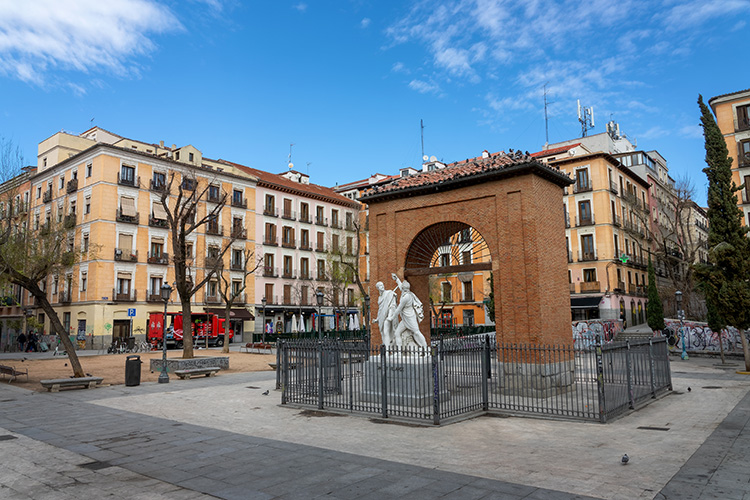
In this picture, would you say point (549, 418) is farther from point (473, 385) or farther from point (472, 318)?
point (472, 318)

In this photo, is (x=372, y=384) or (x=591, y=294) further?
(x=591, y=294)

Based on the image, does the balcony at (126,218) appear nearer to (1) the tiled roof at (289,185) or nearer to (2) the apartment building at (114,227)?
(2) the apartment building at (114,227)

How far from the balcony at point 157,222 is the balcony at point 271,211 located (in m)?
10.5

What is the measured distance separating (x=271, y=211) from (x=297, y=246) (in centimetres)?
463

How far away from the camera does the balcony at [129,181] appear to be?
39156 mm

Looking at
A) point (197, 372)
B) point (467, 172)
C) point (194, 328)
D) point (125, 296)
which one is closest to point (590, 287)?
point (467, 172)

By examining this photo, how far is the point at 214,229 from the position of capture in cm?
4500

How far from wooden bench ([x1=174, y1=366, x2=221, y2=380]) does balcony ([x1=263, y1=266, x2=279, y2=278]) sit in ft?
93.0

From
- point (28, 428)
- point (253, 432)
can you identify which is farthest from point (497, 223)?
point (28, 428)

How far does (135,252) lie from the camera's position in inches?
1565

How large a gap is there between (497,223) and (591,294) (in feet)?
105

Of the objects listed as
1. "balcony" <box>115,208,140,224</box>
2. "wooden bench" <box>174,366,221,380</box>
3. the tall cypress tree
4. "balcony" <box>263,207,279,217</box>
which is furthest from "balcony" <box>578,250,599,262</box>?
"balcony" <box>115,208,140,224</box>

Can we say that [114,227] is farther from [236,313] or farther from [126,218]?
[236,313]

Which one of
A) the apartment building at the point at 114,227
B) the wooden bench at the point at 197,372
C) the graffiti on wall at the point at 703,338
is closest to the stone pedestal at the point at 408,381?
the wooden bench at the point at 197,372
